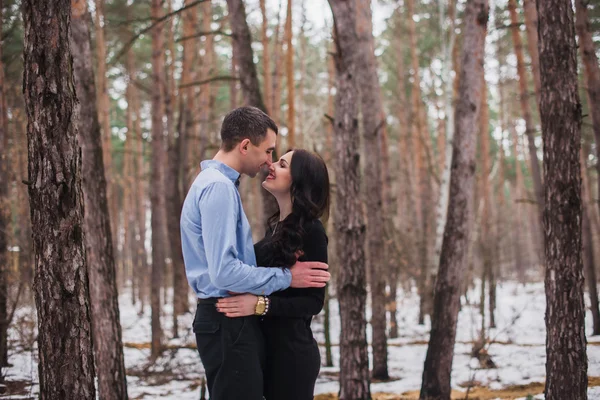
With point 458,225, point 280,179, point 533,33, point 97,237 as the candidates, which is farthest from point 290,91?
point 280,179

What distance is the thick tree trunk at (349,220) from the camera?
6.38 metres

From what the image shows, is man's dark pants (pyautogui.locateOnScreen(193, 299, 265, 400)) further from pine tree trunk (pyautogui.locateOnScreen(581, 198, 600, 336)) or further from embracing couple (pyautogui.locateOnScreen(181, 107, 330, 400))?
pine tree trunk (pyautogui.locateOnScreen(581, 198, 600, 336))

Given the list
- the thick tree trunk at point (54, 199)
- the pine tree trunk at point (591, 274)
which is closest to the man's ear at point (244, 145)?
the thick tree trunk at point (54, 199)

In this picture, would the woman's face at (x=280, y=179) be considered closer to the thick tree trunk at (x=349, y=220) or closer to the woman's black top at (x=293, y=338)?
the woman's black top at (x=293, y=338)

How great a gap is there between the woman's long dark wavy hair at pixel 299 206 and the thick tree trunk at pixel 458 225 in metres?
4.24

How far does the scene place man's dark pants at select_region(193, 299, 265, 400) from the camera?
256cm

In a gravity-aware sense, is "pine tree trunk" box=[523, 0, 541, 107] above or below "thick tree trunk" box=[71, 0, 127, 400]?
above

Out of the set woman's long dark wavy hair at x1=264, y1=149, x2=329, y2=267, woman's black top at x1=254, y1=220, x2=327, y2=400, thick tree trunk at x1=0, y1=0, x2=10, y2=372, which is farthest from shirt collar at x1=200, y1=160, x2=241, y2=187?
thick tree trunk at x1=0, y1=0, x2=10, y2=372

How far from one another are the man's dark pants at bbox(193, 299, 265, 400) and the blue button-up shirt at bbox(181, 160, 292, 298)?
0.11 m

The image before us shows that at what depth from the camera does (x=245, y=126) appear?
274cm

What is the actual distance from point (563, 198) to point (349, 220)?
2.23m

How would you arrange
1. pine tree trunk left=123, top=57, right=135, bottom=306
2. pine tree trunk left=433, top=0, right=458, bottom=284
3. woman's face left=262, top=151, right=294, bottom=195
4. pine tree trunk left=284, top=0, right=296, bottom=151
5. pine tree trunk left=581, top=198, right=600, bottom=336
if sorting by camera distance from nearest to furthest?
1. woman's face left=262, top=151, right=294, bottom=195
2. pine tree trunk left=433, top=0, right=458, bottom=284
3. pine tree trunk left=284, top=0, right=296, bottom=151
4. pine tree trunk left=581, top=198, right=600, bottom=336
5. pine tree trunk left=123, top=57, right=135, bottom=306

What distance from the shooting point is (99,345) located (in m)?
5.75

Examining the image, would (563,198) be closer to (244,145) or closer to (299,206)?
(299,206)
